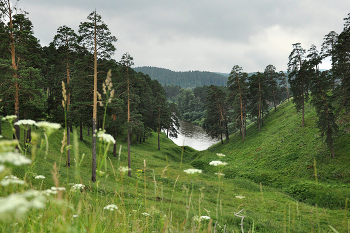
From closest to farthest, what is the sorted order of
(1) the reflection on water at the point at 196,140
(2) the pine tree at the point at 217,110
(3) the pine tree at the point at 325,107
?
(3) the pine tree at the point at 325,107 < (2) the pine tree at the point at 217,110 < (1) the reflection on water at the point at 196,140

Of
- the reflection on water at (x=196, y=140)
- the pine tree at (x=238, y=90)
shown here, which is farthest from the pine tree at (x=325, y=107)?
the reflection on water at (x=196, y=140)

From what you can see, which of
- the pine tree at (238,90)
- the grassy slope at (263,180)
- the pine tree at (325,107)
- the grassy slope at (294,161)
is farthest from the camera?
the pine tree at (238,90)

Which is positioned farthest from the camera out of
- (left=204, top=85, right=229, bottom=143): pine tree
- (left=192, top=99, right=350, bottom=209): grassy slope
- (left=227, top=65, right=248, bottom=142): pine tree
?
(left=204, top=85, right=229, bottom=143): pine tree

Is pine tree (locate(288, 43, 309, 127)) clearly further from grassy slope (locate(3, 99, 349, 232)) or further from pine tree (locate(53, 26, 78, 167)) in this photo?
pine tree (locate(53, 26, 78, 167))

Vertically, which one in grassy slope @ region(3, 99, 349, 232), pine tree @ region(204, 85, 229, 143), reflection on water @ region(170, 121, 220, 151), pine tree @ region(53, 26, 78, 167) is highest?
pine tree @ region(53, 26, 78, 167)

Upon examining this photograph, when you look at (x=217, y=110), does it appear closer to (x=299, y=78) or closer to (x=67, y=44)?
(x=299, y=78)

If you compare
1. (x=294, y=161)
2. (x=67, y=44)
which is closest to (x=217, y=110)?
(x=294, y=161)

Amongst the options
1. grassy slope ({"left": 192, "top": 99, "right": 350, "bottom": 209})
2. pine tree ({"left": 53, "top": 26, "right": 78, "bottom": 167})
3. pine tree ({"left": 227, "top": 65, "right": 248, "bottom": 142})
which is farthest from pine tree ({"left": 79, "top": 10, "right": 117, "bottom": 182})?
pine tree ({"left": 227, "top": 65, "right": 248, "bottom": 142})

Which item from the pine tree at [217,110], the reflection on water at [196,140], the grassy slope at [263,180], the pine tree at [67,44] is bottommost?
the reflection on water at [196,140]

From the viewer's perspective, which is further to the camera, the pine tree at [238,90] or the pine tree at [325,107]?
the pine tree at [238,90]

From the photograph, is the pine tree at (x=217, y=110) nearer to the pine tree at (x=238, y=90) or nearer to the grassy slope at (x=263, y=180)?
the pine tree at (x=238, y=90)

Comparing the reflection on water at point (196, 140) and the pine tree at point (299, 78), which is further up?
the pine tree at point (299, 78)

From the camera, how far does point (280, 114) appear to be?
136 feet

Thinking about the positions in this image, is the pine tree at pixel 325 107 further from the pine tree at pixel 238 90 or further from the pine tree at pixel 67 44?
the pine tree at pixel 67 44
